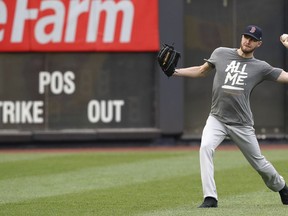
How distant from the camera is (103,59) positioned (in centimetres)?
1923

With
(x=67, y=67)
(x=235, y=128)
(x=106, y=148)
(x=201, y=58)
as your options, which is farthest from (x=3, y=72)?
(x=235, y=128)

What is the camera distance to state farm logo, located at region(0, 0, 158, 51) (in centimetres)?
1898

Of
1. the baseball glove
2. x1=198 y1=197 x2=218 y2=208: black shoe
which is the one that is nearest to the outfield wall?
the baseball glove

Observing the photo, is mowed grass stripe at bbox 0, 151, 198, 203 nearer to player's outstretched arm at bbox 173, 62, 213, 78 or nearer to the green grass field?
the green grass field

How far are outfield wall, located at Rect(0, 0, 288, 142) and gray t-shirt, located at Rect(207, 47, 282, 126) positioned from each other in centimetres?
895

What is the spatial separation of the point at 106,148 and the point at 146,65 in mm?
1734

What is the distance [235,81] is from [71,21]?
939 cm

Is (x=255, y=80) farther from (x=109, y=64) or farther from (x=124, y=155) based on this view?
(x=109, y=64)

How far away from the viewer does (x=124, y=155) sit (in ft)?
57.4

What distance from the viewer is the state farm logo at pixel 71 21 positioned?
747 inches

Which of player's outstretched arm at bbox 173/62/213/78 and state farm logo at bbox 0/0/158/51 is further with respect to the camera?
state farm logo at bbox 0/0/158/51

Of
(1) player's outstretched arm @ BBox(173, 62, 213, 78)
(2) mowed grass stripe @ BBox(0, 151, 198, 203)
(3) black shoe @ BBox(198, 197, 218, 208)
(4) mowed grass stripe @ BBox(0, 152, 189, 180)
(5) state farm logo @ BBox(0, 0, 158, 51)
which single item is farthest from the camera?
(5) state farm logo @ BBox(0, 0, 158, 51)

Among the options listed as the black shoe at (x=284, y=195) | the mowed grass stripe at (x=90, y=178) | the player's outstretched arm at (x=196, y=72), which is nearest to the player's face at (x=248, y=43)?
the player's outstretched arm at (x=196, y=72)

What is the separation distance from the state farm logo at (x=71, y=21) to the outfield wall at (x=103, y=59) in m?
0.02
